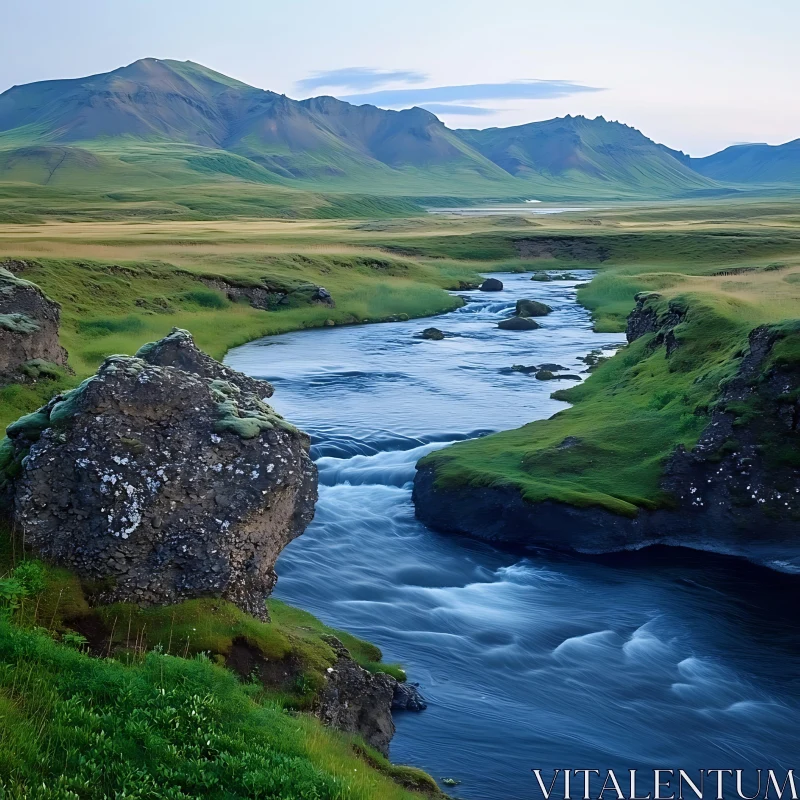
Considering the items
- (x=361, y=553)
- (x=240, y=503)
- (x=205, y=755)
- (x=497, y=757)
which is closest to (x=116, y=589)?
(x=240, y=503)

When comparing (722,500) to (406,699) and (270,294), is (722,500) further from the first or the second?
(270,294)

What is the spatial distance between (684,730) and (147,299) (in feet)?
175

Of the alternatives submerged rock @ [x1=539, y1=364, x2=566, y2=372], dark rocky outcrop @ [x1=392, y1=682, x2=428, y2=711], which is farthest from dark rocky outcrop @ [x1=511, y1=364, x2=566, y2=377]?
dark rocky outcrop @ [x1=392, y1=682, x2=428, y2=711]

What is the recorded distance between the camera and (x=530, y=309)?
241 feet

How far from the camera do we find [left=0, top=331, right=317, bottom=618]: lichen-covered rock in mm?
14789

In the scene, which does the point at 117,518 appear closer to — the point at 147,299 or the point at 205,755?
the point at 205,755

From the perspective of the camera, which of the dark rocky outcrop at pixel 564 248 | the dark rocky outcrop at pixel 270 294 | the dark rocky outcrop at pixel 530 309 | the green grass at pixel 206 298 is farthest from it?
the dark rocky outcrop at pixel 564 248

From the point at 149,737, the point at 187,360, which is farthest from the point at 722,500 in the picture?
the point at 149,737

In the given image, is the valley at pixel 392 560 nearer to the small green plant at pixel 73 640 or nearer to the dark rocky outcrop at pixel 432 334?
the small green plant at pixel 73 640

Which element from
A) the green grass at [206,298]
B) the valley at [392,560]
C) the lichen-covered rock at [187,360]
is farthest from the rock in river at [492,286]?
the lichen-covered rock at [187,360]

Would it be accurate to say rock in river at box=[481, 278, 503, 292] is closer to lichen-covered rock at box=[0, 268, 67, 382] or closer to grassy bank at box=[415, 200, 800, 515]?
grassy bank at box=[415, 200, 800, 515]

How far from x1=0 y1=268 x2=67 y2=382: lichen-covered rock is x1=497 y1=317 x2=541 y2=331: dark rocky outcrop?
38101 mm

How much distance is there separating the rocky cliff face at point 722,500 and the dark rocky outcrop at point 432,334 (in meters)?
35.5

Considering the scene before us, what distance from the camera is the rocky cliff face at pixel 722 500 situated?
27656mm
